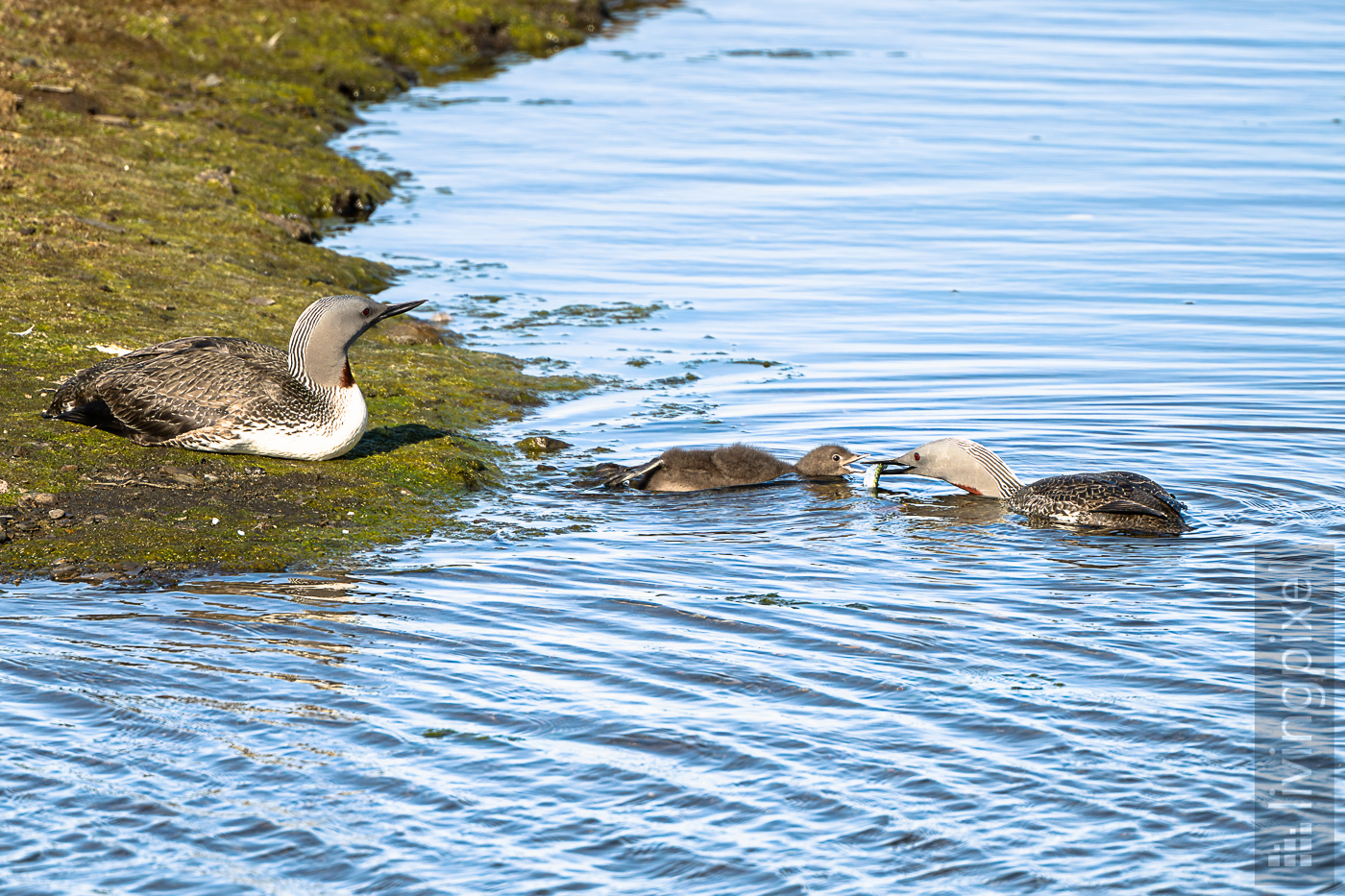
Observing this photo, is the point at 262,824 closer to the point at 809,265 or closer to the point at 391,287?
the point at 391,287

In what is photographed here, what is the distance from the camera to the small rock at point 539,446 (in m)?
11.4

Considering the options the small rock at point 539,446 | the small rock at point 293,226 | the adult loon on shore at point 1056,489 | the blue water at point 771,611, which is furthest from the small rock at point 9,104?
the adult loon on shore at point 1056,489

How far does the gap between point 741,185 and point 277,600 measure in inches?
523

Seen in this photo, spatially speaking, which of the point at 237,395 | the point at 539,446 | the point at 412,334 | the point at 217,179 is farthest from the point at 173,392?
the point at 217,179

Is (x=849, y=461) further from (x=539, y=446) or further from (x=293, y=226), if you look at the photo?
(x=293, y=226)

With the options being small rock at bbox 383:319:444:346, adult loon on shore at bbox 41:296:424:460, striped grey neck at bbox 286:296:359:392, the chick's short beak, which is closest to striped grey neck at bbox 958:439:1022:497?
the chick's short beak

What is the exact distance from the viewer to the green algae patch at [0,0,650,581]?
926 cm

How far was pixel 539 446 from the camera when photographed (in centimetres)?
1141

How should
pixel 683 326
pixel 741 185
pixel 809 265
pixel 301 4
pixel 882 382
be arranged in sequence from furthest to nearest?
pixel 301 4 → pixel 741 185 → pixel 809 265 → pixel 683 326 → pixel 882 382

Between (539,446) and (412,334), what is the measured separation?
276 cm

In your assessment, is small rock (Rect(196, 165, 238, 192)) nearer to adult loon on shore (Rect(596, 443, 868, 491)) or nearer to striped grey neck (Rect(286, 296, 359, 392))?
striped grey neck (Rect(286, 296, 359, 392))

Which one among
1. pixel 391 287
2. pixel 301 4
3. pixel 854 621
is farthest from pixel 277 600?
pixel 301 4

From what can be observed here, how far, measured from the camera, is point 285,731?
Result: 6738 millimetres

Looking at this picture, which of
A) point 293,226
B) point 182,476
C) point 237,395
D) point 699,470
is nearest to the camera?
point 182,476
